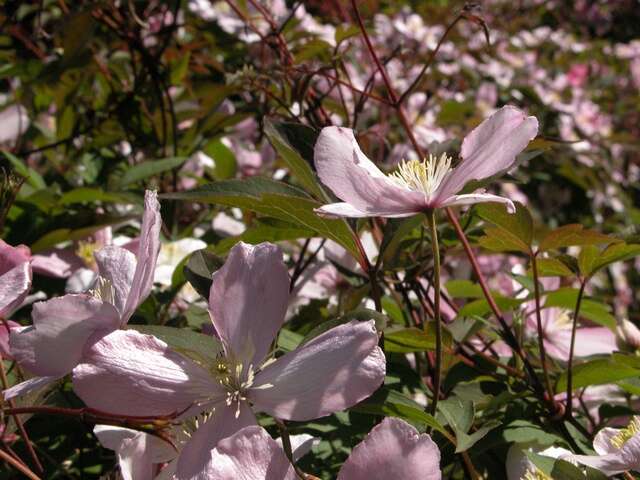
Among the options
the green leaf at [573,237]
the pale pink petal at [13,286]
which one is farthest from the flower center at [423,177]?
the pale pink petal at [13,286]

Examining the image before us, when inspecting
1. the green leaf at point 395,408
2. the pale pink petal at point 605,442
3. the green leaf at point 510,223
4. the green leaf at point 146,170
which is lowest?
the pale pink petal at point 605,442

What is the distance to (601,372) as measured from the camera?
554mm

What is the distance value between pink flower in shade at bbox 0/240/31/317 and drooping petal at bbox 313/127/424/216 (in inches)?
7.1

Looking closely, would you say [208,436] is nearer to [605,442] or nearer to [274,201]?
[274,201]

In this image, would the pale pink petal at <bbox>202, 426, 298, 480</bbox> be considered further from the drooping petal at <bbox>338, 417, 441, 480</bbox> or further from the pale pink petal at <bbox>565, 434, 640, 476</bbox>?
the pale pink petal at <bbox>565, 434, 640, 476</bbox>

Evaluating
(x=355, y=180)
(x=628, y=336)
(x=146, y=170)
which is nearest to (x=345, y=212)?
(x=355, y=180)

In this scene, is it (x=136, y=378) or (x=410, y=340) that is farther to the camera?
(x=410, y=340)

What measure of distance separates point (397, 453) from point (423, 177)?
0.19m

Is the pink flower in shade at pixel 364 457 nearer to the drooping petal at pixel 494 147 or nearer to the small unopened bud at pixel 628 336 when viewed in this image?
the drooping petal at pixel 494 147

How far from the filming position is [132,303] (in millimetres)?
444

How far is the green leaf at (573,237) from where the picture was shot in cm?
55

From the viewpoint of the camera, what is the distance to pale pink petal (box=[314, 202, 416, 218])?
1.46 ft

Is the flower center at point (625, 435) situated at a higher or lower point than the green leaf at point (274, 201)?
lower

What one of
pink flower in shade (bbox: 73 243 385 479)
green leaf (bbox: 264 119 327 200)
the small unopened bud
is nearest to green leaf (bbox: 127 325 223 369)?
pink flower in shade (bbox: 73 243 385 479)
